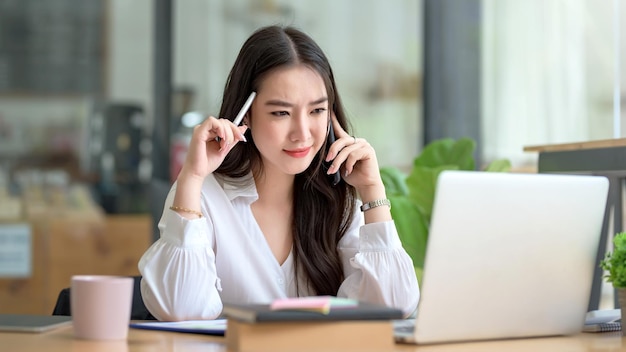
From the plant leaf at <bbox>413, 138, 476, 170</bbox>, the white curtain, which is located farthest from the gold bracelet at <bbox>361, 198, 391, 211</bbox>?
the white curtain

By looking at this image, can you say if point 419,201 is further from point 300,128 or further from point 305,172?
point 300,128

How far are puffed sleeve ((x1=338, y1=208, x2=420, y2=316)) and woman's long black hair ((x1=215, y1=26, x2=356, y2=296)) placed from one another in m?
0.14

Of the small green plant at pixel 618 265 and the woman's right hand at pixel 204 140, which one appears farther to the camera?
the woman's right hand at pixel 204 140

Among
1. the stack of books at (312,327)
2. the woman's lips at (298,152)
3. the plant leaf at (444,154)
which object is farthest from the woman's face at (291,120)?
the plant leaf at (444,154)

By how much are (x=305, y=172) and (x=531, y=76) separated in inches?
76.0

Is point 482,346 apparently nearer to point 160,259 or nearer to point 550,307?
point 550,307

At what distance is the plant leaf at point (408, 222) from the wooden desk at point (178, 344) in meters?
1.26

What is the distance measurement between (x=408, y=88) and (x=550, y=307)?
344cm

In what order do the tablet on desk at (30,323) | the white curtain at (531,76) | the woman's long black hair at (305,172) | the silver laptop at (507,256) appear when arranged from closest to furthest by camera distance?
1. the silver laptop at (507,256)
2. the tablet on desk at (30,323)
3. the woman's long black hair at (305,172)
4. the white curtain at (531,76)

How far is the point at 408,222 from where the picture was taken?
2682 mm

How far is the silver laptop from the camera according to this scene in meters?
1.26

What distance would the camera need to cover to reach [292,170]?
1.87m

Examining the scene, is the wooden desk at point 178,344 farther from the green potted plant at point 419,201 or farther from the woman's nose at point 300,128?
the green potted plant at point 419,201

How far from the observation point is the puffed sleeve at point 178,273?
5.72 feet
